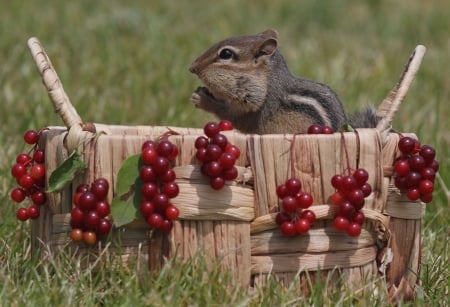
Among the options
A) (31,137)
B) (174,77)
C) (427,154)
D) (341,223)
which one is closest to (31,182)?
(31,137)

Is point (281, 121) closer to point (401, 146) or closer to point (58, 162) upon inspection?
point (401, 146)

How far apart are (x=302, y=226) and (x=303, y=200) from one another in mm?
91

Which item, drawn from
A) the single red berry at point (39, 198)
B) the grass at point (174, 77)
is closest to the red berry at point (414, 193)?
the grass at point (174, 77)

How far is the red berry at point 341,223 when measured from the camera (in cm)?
317

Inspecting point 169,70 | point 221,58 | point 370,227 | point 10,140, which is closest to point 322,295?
point 370,227

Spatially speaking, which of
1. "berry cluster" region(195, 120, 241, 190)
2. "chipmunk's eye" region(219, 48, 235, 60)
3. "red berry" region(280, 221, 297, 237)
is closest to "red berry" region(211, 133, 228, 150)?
"berry cluster" region(195, 120, 241, 190)

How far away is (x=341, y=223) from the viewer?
3.16 metres

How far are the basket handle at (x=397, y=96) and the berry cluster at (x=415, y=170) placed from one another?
0.09 meters

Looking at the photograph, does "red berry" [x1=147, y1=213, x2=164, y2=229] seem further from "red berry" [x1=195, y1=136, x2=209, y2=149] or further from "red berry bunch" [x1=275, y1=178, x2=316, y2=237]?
"red berry bunch" [x1=275, y1=178, x2=316, y2=237]

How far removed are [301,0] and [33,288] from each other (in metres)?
6.56

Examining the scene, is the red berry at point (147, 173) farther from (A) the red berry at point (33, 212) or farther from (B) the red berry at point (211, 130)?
(A) the red berry at point (33, 212)

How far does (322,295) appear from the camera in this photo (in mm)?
3156

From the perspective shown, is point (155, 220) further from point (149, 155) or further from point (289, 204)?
point (289, 204)

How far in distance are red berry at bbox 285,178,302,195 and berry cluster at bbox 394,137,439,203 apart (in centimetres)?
41
